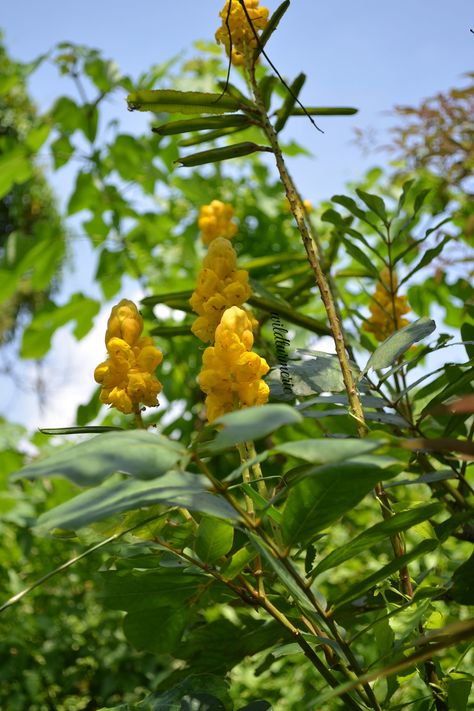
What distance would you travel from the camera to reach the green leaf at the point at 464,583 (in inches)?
18.4

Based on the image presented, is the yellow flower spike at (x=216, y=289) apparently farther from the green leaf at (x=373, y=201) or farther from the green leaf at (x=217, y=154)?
the green leaf at (x=373, y=201)

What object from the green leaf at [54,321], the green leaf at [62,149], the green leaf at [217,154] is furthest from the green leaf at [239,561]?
the green leaf at [62,149]

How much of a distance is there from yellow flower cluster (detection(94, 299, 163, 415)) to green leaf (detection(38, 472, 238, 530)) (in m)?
0.17

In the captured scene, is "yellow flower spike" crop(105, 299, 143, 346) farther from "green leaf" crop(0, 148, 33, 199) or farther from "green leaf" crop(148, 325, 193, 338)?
"green leaf" crop(0, 148, 33, 199)

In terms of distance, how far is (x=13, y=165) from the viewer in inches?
67.9

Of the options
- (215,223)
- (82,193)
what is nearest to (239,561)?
(215,223)

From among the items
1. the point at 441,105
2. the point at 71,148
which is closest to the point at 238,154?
the point at 441,105

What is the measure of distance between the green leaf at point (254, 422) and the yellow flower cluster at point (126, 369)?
0.70ft

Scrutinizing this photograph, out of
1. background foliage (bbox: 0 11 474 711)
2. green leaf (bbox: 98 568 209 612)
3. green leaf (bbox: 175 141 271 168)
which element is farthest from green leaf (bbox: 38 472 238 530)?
green leaf (bbox: 175 141 271 168)

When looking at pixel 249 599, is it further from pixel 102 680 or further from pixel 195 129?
pixel 102 680

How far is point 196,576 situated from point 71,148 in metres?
1.46

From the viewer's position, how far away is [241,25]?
60 cm

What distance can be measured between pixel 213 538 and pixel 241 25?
16.0 inches

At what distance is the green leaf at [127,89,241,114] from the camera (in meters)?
0.53
